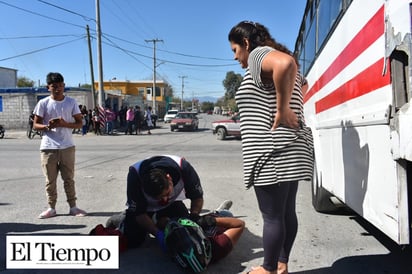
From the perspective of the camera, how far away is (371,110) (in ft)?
8.23

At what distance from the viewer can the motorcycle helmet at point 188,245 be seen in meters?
3.19

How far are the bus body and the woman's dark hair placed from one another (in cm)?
57

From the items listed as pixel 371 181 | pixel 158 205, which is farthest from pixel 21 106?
pixel 371 181

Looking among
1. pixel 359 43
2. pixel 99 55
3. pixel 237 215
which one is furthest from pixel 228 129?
pixel 359 43

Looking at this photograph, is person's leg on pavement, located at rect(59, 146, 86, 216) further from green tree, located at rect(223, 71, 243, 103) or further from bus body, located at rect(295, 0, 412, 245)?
green tree, located at rect(223, 71, 243, 103)

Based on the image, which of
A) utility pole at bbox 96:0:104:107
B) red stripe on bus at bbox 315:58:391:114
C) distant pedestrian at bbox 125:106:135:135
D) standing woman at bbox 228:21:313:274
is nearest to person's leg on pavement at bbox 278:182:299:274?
standing woman at bbox 228:21:313:274

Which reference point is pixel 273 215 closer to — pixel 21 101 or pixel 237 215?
pixel 237 215

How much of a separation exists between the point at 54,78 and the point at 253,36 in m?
3.04

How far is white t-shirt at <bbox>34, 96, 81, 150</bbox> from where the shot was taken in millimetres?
4919

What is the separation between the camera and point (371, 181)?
2.56 metres

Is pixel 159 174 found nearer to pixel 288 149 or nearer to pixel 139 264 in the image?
pixel 139 264

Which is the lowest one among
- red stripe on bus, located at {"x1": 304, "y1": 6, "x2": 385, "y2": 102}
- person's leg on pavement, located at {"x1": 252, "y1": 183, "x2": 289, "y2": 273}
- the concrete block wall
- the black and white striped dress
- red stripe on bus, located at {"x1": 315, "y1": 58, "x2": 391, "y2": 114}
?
person's leg on pavement, located at {"x1": 252, "y1": 183, "x2": 289, "y2": 273}

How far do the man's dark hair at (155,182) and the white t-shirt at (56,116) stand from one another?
1844 mm

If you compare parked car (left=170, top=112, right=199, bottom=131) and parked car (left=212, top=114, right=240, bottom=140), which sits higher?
parked car (left=170, top=112, right=199, bottom=131)
